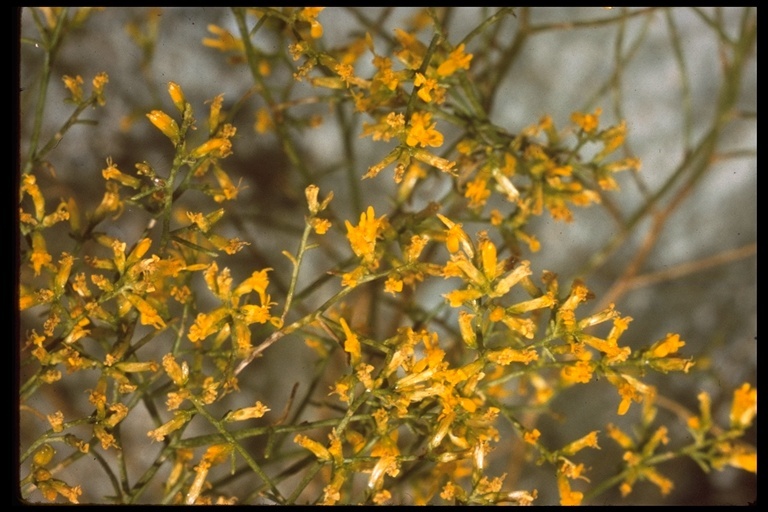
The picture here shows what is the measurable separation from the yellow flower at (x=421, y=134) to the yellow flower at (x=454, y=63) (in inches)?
1.8

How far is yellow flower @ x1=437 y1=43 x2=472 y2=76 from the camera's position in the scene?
57cm

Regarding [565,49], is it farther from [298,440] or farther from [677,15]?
[298,440]

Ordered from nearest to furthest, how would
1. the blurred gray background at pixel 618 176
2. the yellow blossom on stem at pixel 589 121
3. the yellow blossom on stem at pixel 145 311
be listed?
Answer: the yellow blossom on stem at pixel 145 311, the yellow blossom on stem at pixel 589 121, the blurred gray background at pixel 618 176

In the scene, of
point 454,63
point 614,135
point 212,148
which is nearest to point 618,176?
point 614,135

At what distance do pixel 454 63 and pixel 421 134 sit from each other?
71 millimetres

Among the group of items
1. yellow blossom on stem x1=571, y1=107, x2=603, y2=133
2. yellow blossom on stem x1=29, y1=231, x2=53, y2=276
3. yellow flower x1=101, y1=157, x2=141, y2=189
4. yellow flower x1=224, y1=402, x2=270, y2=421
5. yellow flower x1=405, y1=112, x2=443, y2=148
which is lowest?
yellow flower x1=224, y1=402, x2=270, y2=421

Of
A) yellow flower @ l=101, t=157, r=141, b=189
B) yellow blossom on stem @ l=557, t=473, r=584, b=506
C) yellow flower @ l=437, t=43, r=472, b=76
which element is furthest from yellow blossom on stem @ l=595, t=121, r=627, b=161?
yellow flower @ l=101, t=157, r=141, b=189

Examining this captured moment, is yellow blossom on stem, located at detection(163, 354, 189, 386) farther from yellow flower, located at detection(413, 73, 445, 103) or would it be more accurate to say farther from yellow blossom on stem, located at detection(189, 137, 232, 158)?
yellow flower, located at detection(413, 73, 445, 103)

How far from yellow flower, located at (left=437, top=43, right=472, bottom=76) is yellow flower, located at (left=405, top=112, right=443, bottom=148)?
5 cm

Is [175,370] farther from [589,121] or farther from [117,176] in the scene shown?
[589,121]

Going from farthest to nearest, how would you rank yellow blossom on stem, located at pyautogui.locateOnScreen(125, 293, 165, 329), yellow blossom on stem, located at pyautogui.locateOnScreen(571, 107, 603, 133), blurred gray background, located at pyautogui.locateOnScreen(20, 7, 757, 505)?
blurred gray background, located at pyautogui.locateOnScreen(20, 7, 757, 505), yellow blossom on stem, located at pyautogui.locateOnScreen(571, 107, 603, 133), yellow blossom on stem, located at pyautogui.locateOnScreen(125, 293, 165, 329)

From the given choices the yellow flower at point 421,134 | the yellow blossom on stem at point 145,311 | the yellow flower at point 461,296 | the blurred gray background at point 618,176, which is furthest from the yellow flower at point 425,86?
the blurred gray background at point 618,176

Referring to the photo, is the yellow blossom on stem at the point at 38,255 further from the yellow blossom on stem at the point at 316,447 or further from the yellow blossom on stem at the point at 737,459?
the yellow blossom on stem at the point at 737,459

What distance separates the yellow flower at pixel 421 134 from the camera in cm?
56
